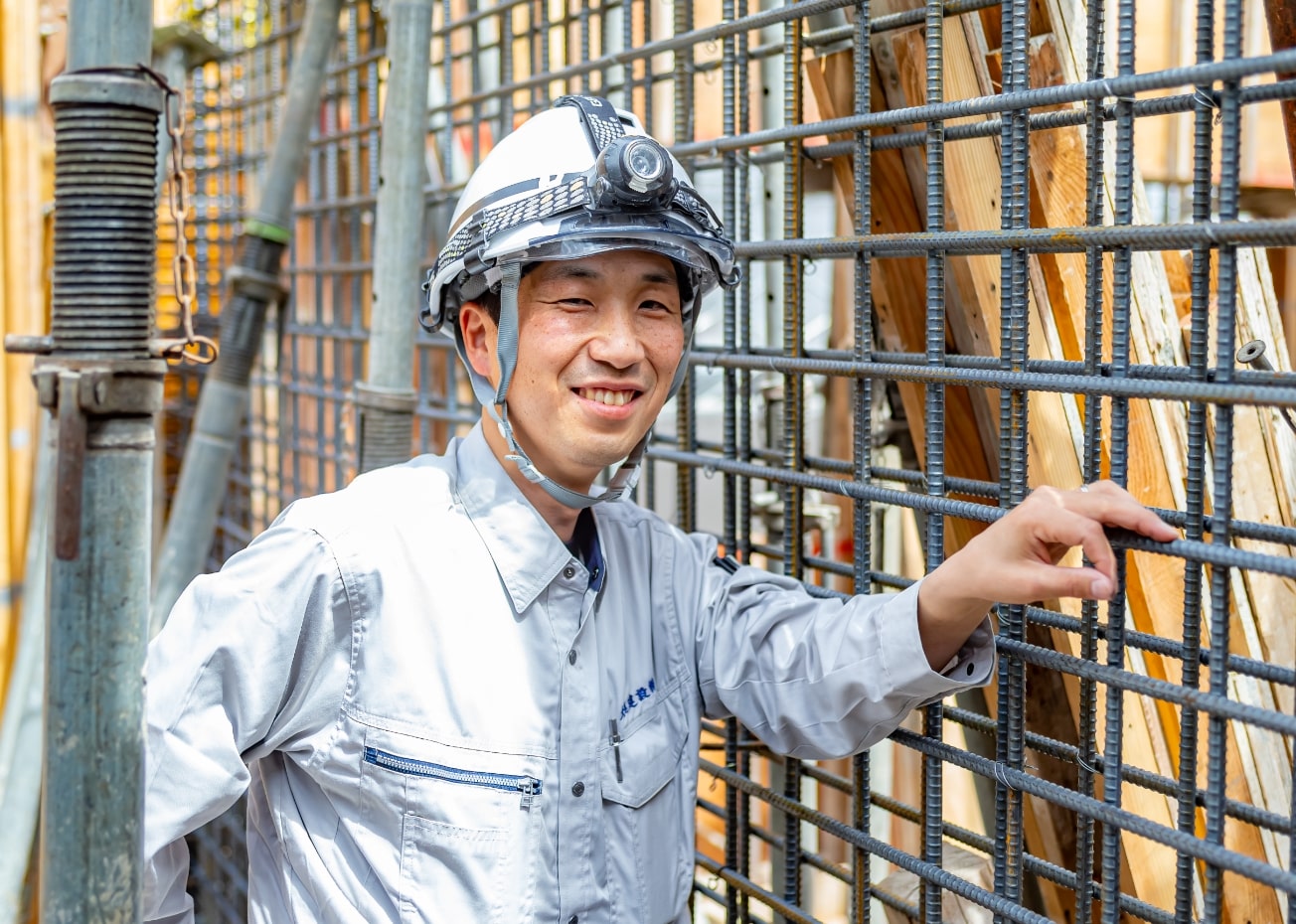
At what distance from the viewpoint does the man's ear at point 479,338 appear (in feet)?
6.68

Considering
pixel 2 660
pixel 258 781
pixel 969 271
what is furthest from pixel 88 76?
pixel 2 660

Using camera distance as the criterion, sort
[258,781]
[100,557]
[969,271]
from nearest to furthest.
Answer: [100,557] → [258,781] → [969,271]

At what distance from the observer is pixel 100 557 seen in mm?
1460

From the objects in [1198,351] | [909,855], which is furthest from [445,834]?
[1198,351]

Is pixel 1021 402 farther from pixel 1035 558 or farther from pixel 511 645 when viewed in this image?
pixel 511 645

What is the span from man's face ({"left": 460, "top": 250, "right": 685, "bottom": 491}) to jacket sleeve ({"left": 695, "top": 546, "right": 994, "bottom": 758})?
403mm

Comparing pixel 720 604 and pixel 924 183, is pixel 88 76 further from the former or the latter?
pixel 924 183

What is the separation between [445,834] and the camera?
5.96ft

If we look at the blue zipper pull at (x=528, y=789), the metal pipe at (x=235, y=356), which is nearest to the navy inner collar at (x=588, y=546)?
the blue zipper pull at (x=528, y=789)

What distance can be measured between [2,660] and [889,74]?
5.03 meters

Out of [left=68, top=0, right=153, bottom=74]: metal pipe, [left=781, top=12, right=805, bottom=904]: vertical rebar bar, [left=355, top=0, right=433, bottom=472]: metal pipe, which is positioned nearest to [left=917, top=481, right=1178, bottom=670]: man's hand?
[left=781, top=12, right=805, bottom=904]: vertical rebar bar

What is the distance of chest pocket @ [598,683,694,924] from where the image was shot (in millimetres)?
1955

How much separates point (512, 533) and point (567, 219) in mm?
509

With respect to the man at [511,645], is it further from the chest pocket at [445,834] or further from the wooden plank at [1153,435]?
the wooden plank at [1153,435]
